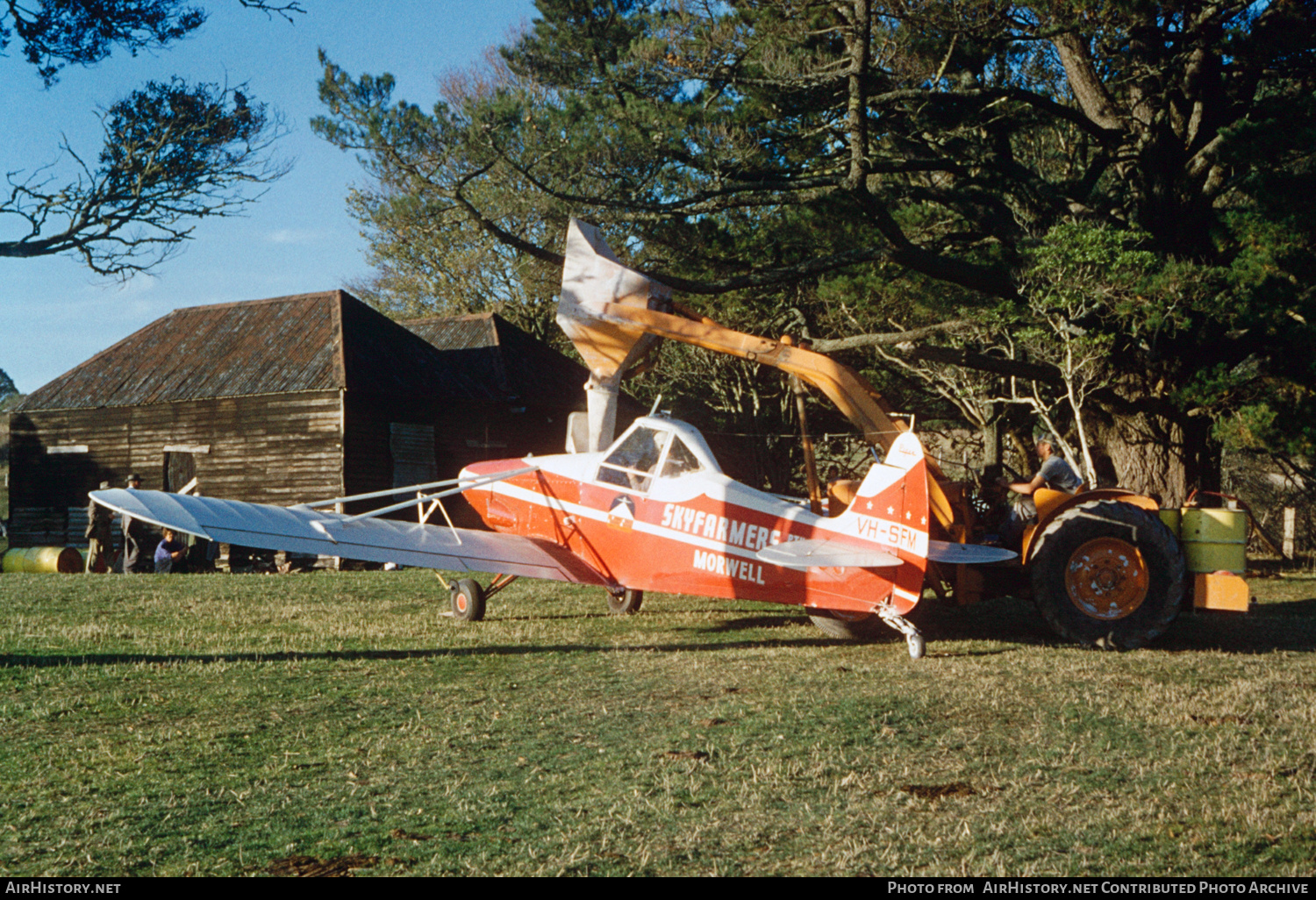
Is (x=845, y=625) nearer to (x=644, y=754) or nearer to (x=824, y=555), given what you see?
(x=824, y=555)

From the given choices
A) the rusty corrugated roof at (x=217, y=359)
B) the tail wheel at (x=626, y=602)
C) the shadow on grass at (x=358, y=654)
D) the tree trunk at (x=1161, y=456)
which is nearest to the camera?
the shadow on grass at (x=358, y=654)

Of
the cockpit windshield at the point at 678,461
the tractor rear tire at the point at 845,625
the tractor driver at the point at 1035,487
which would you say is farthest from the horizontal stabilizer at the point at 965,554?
the cockpit windshield at the point at 678,461

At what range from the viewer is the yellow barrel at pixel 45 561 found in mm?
19891

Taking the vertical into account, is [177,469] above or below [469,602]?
above

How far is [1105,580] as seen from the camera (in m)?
9.30

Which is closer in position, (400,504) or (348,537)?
(348,537)

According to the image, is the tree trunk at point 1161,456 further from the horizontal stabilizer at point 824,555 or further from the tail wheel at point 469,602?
the tail wheel at point 469,602

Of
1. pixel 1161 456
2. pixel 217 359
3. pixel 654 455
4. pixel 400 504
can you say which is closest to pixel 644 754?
pixel 654 455

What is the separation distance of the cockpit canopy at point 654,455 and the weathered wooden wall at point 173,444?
13.2 m

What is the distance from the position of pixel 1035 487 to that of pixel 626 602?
4.69m

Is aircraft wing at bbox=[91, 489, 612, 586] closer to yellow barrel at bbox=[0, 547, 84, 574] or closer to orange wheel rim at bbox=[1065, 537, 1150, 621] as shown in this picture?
orange wheel rim at bbox=[1065, 537, 1150, 621]

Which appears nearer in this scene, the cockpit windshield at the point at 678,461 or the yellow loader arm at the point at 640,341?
the yellow loader arm at the point at 640,341
